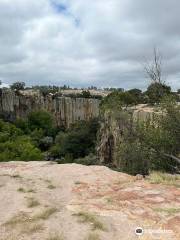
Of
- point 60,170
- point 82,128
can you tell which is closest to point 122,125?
point 60,170

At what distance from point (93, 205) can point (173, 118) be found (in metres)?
16.3

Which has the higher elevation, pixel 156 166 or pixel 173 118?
pixel 173 118

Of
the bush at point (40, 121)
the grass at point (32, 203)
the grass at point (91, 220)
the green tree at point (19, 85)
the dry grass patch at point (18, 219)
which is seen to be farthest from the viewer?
the green tree at point (19, 85)

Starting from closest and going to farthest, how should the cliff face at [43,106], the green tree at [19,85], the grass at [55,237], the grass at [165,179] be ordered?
the grass at [55,237] → the grass at [165,179] → the cliff face at [43,106] → the green tree at [19,85]

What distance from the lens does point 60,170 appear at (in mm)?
10094

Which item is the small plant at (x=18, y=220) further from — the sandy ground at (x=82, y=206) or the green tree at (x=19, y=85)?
the green tree at (x=19, y=85)

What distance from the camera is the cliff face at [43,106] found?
9512cm

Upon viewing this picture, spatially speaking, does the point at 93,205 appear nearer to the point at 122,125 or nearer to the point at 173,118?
the point at 173,118

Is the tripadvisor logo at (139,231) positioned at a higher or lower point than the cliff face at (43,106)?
higher

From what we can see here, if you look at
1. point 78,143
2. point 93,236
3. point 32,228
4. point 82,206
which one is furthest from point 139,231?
point 78,143

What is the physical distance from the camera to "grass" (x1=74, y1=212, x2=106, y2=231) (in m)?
6.79

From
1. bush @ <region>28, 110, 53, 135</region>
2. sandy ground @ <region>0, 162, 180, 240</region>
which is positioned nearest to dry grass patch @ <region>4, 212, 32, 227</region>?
sandy ground @ <region>0, 162, 180, 240</region>

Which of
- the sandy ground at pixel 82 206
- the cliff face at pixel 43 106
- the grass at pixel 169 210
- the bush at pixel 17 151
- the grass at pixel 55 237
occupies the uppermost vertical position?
the grass at pixel 169 210

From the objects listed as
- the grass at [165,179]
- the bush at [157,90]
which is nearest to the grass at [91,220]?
the grass at [165,179]
